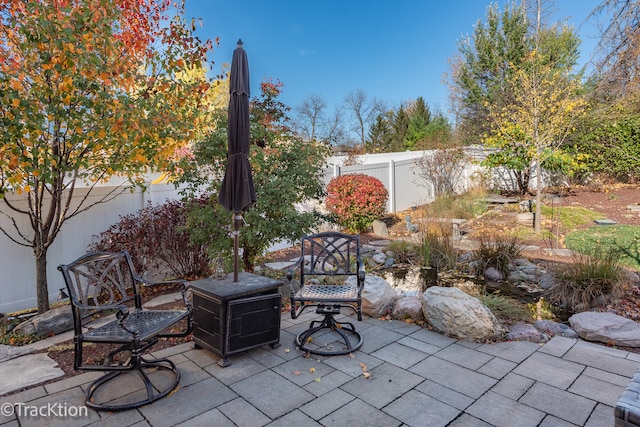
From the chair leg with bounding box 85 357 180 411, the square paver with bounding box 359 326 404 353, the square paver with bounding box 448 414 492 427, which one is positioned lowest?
the square paver with bounding box 448 414 492 427

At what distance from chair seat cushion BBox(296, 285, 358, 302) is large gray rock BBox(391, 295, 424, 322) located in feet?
2.63

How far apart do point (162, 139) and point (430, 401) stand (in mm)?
3176

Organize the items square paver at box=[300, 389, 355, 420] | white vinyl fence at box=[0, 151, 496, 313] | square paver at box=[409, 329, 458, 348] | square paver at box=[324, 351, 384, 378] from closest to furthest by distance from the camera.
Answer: square paver at box=[300, 389, 355, 420], square paver at box=[324, 351, 384, 378], square paver at box=[409, 329, 458, 348], white vinyl fence at box=[0, 151, 496, 313]

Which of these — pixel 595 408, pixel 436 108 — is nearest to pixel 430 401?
pixel 595 408

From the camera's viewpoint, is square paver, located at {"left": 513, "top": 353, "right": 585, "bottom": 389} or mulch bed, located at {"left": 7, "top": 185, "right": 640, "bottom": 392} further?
mulch bed, located at {"left": 7, "top": 185, "right": 640, "bottom": 392}

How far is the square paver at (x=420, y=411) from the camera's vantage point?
203 centimetres

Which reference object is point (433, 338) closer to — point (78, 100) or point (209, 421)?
point (209, 421)

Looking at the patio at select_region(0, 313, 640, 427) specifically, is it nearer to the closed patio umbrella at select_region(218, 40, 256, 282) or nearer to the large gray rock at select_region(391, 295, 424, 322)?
the large gray rock at select_region(391, 295, 424, 322)

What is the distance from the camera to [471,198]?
9.71 meters

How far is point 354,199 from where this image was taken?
7.65 meters

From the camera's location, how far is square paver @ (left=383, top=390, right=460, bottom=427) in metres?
2.03

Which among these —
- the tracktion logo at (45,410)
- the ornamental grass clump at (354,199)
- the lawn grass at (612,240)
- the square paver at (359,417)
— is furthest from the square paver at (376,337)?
the ornamental grass clump at (354,199)

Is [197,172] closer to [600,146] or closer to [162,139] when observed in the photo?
[162,139]

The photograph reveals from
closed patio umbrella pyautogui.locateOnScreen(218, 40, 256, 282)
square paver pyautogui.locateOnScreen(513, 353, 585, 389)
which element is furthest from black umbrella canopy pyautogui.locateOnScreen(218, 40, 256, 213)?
square paver pyautogui.locateOnScreen(513, 353, 585, 389)
